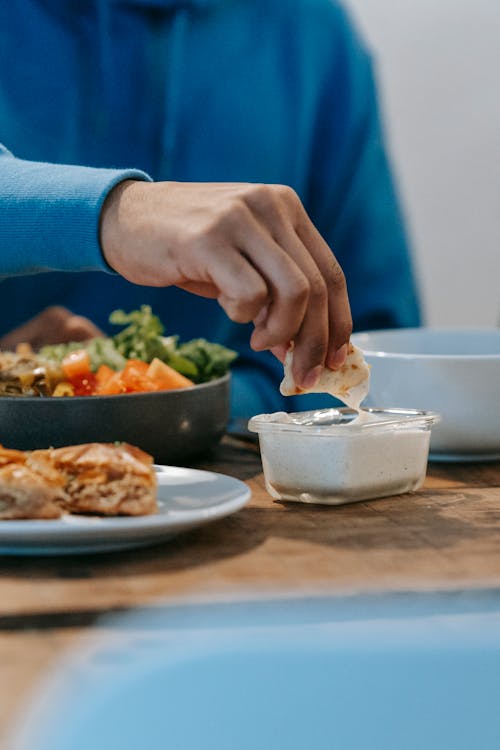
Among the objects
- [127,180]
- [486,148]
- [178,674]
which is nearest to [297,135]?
[127,180]

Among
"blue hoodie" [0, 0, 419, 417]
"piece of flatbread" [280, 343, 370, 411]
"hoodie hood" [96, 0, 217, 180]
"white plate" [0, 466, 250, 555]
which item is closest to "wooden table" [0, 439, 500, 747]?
"white plate" [0, 466, 250, 555]

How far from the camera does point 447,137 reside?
3734 mm

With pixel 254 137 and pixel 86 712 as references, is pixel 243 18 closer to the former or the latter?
pixel 254 137

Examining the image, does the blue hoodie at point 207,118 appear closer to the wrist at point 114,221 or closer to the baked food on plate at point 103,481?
the wrist at point 114,221

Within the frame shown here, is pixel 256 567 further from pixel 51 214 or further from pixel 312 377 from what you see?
pixel 51 214

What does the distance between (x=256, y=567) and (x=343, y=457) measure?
0.22m

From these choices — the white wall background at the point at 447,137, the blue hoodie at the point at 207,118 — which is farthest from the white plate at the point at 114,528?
the white wall background at the point at 447,137

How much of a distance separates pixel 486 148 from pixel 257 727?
340cm

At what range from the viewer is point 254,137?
2334mm

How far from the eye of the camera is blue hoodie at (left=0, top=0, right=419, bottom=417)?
2225mm

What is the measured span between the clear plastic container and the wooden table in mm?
19

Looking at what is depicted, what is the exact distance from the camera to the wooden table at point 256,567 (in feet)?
2.32

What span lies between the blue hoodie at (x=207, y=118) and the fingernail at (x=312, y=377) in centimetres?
101

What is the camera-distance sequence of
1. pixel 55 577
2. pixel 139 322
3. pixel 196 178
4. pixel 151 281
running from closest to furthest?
pixel 55 577
pixel 151 281
pixel 139 322
pixel 196 178
